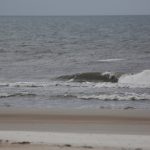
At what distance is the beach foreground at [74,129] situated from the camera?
9195mm

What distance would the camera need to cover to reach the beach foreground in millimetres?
9195

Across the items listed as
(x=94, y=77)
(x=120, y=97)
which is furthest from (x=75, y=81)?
(x=120, y=97)

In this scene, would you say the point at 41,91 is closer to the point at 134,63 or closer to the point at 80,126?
the point at 80,126

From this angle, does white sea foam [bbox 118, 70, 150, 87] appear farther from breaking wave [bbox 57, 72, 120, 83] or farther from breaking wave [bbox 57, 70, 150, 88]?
breaking wave [bbox 57, 72, 120, 83]

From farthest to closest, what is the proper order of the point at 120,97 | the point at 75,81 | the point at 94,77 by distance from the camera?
the point at 94,77
the point at 75,81
the point at 120,97

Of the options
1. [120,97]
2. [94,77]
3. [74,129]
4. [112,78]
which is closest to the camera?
[74,129]

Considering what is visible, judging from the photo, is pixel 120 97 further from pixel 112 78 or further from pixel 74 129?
pixel 112 78

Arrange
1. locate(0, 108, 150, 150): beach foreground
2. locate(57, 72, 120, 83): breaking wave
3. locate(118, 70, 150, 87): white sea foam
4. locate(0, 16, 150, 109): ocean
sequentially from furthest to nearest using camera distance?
locate(57, 72, 120, 83): breaking wave → locate(118, 70, 150, 87): white sea foam → locate(0, 16, 150, 109): ocean → locate(0, 108, 150, 150): beach foreground

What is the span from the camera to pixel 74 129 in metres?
11.2

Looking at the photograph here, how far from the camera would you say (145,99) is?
1595cm

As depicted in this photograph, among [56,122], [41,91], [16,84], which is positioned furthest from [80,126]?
[16,84]

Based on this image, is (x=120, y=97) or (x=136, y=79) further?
(x=136, y=79)

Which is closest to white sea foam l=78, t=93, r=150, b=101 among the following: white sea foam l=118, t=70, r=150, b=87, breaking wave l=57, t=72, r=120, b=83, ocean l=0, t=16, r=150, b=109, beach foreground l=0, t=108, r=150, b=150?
ocean l=0, t=16, r=150, b=109

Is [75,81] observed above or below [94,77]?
below
